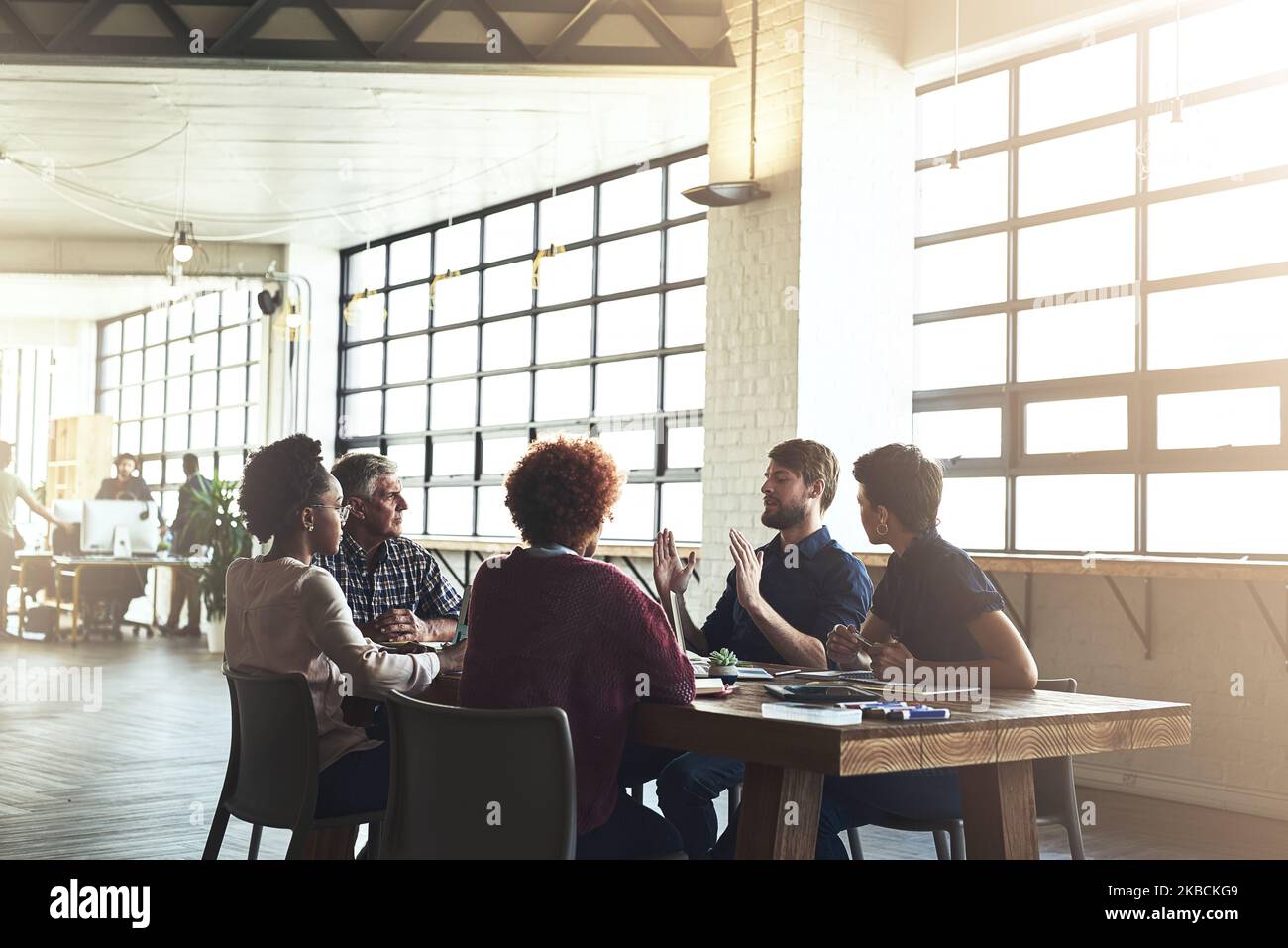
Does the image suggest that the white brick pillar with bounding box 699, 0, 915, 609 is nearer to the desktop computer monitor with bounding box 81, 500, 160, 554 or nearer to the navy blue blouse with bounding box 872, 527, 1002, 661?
the navy blue blouse with bounding box 872, 527, 1002, 661

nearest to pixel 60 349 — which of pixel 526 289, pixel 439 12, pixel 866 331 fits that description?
pixel 526 289

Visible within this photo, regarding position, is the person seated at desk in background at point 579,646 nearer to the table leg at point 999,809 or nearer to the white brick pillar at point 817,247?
the table leg at point 999,809

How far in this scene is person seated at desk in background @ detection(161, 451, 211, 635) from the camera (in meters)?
11.8

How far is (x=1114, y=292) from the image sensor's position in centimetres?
625

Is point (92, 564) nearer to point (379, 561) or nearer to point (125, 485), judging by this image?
point (125, 485)

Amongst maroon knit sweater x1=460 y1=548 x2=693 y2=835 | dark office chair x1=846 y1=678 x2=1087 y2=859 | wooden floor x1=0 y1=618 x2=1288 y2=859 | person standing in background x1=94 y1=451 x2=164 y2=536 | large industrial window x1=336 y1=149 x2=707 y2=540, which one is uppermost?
large industrial window x1=336 y1=149 x2=707 y2=540

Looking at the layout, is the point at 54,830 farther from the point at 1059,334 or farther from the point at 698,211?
the point at 698,211

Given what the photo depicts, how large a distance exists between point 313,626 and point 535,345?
7773mm

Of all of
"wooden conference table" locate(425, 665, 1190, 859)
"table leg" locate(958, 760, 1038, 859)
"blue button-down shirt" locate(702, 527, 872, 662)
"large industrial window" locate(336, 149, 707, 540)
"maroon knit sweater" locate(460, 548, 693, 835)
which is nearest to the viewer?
"wooden conference table" locate(425, 665, 1190, 859)

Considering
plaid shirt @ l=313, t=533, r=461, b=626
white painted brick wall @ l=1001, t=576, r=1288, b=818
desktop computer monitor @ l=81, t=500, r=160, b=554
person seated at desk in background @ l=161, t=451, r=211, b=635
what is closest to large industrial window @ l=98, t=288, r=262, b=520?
person seated at desk in background @ l=161, t=451, r=211, b=635

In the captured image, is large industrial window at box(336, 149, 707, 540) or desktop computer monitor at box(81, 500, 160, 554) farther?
desktop computer monitor at box(81, 500, 160, 554)

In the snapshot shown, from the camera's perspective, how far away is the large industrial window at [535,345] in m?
9.27

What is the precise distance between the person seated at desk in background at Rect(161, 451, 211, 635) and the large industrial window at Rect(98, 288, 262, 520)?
83 cm
